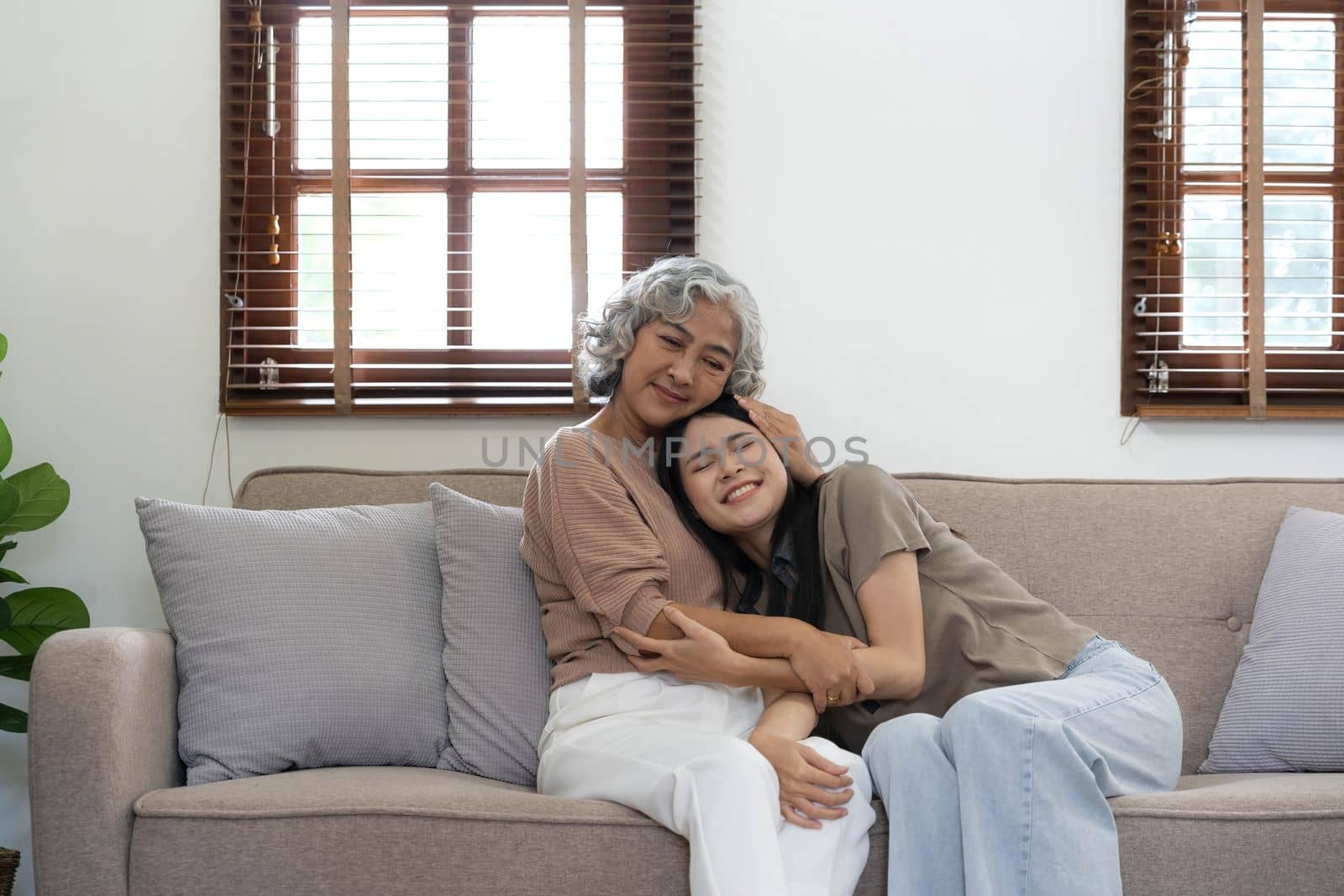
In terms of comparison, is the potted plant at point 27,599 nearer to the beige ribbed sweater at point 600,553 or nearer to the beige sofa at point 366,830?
the beige sofa at point 366,830

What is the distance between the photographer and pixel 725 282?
73.6 inches

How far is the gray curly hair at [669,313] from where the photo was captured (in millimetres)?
1837

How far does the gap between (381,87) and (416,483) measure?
996 mm

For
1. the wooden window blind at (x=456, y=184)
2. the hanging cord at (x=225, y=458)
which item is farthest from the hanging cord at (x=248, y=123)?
the hanging cord at (x=225, y=458)

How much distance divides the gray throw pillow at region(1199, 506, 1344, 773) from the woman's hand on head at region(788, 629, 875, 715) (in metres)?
0.70

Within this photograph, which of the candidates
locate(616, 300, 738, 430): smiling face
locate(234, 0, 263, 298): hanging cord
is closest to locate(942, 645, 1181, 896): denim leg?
locate(616, 300, 738, 430): smiling face

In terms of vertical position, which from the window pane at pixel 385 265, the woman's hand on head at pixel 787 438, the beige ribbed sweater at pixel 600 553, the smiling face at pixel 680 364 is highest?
the window pane at pixel 385 265

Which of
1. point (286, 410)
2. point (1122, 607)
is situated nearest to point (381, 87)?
point (286, 410)

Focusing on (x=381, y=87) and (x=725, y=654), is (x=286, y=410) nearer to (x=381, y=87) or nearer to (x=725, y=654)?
(x=381, y=87)

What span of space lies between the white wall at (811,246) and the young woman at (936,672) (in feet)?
2.40

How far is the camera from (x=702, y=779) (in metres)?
1.36

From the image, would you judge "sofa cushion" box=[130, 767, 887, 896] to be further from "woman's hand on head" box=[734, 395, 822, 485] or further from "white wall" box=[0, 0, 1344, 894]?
"white wall" box=[0, 0, 1344, 894]

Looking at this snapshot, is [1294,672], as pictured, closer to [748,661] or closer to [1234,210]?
[748,661]

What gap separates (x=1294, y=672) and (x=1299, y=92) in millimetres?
1516
